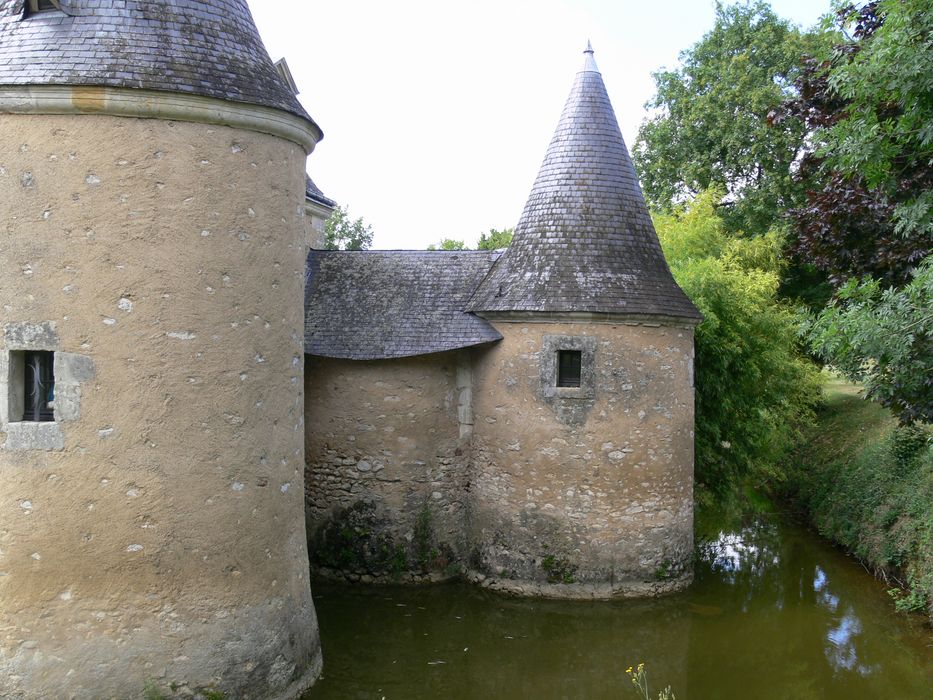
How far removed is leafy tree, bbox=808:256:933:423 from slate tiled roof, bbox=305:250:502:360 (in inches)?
201

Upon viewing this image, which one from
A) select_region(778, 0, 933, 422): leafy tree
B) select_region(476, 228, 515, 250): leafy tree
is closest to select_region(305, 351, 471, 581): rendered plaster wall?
select_region(778, 0, 933, 422): leafy tree

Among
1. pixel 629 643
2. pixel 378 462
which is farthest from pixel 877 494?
pixel 378 462

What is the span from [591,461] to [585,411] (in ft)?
2.25

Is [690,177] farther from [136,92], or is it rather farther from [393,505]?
[136,92]

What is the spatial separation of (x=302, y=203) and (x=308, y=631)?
4.44 m

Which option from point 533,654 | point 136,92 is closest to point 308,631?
point 533,654

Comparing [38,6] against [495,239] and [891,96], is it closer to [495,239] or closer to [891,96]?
[891,96]

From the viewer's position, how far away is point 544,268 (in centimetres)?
1137

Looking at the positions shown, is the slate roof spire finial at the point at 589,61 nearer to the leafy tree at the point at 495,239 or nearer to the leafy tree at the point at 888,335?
the leafy tree at the point at 888,335

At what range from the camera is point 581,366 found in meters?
11.0

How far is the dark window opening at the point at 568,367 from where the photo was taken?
11193 mm

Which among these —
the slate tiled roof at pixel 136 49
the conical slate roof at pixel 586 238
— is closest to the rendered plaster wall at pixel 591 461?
the conical slate roof at pixel 586 238

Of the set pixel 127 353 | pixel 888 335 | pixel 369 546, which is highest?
pixel 888 335

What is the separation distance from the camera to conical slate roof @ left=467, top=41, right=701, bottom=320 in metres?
11.1
